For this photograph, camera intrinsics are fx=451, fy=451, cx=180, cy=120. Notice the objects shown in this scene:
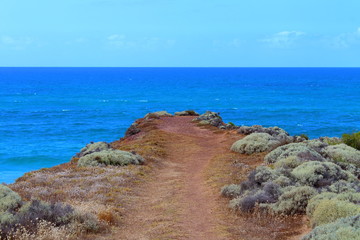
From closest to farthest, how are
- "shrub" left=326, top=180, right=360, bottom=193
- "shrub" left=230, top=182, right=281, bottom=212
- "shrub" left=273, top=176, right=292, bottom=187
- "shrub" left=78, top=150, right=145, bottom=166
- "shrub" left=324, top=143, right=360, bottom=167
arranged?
"shrub" left=230, top=182, right=281, bottom=212
"shrub" left=326, top=180, right=360, bottom=193
"shrub" left=273, top=176, right=292, bottom=187
"shrub" left=324, top=143, right=360, bottom=167
"shrub" left=78, top=150, right=145, bottom=166

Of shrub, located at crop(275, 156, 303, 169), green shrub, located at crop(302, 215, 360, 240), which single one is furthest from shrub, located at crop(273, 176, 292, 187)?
green shrub, located at crop(302, 215, 360, 240)

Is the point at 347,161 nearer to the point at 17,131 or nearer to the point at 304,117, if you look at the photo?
the point at 17,131

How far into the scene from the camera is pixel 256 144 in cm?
2294

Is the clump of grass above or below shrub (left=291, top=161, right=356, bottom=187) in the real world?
below

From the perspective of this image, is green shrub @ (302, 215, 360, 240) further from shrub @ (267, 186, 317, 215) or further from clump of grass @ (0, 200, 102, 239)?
clump of grass @ (0, 200, 102, 239)

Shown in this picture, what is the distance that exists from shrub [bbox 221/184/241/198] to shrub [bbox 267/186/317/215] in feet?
5.81

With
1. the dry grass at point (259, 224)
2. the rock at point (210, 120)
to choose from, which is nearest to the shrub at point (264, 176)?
the dry grass at point (259, 224)

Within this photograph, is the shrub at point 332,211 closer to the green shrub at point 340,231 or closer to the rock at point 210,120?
the green shrub at point 340,231

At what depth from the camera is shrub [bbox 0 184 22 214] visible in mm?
11445

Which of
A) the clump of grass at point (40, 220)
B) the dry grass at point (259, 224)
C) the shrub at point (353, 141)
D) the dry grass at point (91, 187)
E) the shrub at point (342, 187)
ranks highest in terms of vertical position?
the shrub at point (342, 187)

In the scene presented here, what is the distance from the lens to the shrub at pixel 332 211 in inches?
418

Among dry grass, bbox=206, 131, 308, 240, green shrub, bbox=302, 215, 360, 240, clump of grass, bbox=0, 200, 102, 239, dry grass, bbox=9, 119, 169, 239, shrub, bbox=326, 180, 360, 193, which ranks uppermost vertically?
green shrub, bbox=302, 215, 360, 240

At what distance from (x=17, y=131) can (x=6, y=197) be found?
154 ft

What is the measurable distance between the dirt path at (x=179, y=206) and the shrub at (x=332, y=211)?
A: 225 centimetres
